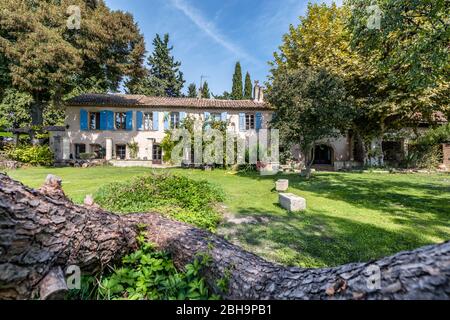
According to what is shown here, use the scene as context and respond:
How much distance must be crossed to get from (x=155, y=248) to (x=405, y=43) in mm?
10872

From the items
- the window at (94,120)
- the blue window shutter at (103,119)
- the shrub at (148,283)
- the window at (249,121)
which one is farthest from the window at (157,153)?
the shrub at (148,283)

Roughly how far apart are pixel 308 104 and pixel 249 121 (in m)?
10.6

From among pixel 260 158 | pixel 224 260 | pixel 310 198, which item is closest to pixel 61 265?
pixel 224 260

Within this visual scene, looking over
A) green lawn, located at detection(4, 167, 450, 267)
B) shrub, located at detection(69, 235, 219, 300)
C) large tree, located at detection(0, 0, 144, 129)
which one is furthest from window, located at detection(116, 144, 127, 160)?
shrub, located at detection(69, 235, 219, 300)

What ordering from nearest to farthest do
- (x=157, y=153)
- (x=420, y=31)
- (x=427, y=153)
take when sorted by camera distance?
(x=420, y=31), (x=427, y=153), (x=157, y=153)

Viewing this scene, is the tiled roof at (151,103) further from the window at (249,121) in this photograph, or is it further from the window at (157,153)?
the window at (157,153)

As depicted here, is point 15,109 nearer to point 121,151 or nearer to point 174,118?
point 121,151

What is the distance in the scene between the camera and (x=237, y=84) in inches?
1502

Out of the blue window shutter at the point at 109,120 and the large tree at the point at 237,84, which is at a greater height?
the large tree at the point at 237,84

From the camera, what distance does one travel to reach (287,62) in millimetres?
19000

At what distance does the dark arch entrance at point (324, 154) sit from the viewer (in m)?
21.4

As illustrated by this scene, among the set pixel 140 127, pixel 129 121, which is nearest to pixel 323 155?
pixel 140 127

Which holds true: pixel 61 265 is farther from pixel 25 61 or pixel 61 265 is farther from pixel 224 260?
pixel 25 61
